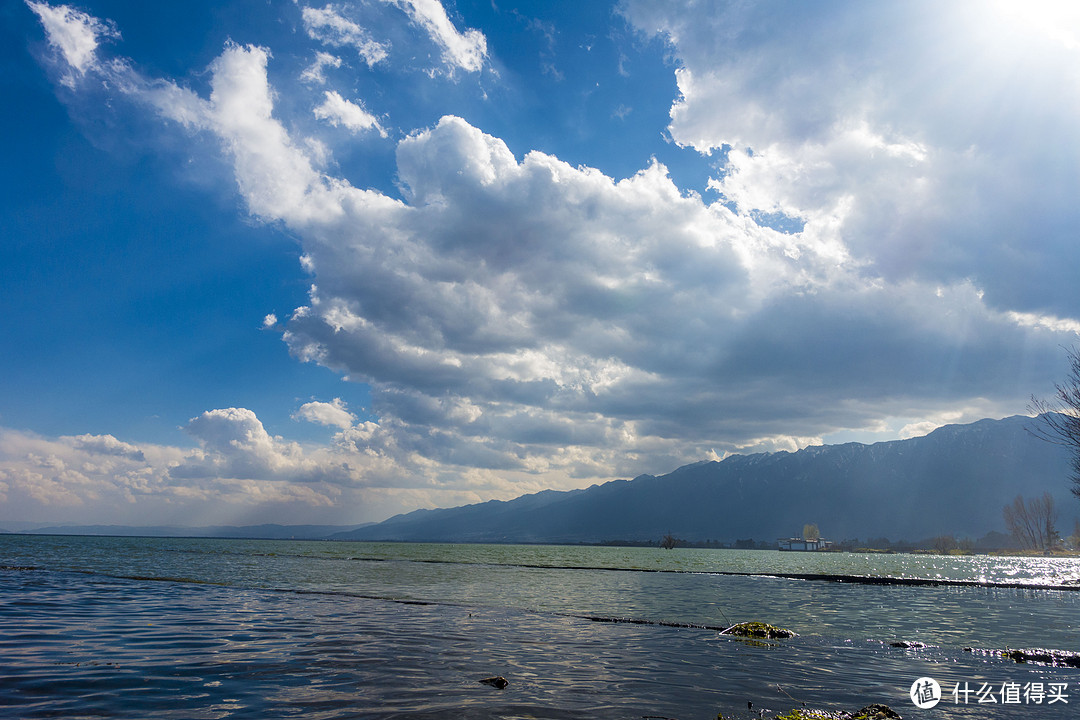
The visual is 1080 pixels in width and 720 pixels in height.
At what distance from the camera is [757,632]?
2925 centimetres

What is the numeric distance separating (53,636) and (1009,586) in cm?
10534

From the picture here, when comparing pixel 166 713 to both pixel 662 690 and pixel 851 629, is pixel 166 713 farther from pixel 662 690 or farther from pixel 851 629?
pixel 851 629

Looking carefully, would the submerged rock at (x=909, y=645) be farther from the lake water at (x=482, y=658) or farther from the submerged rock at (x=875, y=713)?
the submerged rock at (x=875, y=713)

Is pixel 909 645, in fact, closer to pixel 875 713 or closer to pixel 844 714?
pixel 875 713

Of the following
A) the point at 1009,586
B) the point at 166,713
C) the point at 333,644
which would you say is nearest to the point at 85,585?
the point at 333,644

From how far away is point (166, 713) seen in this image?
44.4 ft
